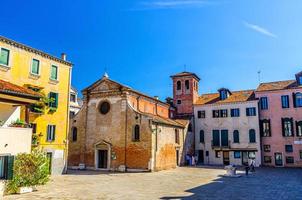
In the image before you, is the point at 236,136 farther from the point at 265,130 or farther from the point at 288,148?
the point at 288,148

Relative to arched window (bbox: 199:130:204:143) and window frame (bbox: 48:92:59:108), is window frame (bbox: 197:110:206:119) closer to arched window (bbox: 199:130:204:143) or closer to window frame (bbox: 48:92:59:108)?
arched window (bbox: 199:130:204:143)

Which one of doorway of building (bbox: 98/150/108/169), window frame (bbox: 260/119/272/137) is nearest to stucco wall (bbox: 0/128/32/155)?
doorway of building (bbox: 98/150/108/169)

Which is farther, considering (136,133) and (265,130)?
(265,130)

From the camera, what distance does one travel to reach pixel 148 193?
15758 mm

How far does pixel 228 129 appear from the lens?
123 feet

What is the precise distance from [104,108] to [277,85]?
23319 millimetres

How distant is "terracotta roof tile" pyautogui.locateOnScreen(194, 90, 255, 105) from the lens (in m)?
37.3

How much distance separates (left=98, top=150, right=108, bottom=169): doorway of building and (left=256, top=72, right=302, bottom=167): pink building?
2047 centimetres

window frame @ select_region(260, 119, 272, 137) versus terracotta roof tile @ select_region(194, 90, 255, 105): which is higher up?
terracotta roof tile @ select_region(194, 90, 255, 105)

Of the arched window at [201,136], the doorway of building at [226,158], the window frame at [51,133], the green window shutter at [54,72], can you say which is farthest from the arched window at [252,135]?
the green window shutter at [54,72]

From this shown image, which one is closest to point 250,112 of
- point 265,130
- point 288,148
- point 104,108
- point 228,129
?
point 265,130

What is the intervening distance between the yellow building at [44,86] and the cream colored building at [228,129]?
2094 centimetres

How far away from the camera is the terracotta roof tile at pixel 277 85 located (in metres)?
34.9

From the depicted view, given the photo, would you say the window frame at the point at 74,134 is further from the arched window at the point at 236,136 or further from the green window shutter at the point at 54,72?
the arched window at the point at 236,136
